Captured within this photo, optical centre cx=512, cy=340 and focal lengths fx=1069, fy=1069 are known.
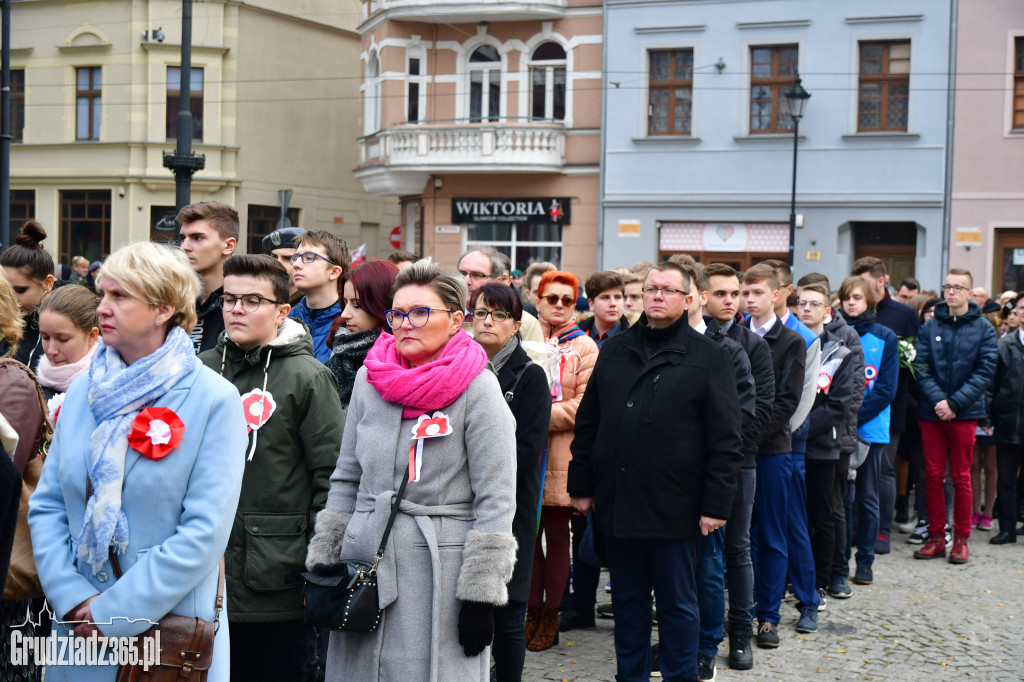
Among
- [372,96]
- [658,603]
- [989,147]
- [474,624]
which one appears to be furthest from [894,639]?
[372,96]

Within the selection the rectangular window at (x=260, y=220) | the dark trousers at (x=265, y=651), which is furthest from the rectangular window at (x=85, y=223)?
the dark trousers at (x=265, y=651)

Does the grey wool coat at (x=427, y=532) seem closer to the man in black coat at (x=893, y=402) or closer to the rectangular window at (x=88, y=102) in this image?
the man in black coat at (x=893, y=402)

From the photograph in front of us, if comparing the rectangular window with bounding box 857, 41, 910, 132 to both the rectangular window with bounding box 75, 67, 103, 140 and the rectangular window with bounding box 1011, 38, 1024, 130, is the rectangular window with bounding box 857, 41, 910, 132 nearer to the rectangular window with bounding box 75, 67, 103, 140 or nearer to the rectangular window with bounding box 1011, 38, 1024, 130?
the rectangular window with bounding box 1011, 38, 1024, 130

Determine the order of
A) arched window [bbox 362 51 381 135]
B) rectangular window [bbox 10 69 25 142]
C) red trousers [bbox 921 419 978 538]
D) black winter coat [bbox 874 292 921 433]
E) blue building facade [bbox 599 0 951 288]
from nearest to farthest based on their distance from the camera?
red trousers [bbox 921 419 978 538] < black winter coat [bbox 874 292 921 433] < blue building facade [bbox 599 0 951 288] < arched window [bbox 362 51 381 135] < rectangular window [bbox 10 69 25 142]

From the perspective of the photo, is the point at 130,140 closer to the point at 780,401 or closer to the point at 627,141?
the point at 627,141

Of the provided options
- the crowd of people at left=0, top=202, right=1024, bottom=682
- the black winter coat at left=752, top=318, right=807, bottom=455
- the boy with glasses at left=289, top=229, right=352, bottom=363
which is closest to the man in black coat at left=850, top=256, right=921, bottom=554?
the crowd of people at left=0, top=202, right=1024, bottom=682

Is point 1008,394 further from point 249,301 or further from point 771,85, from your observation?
point 771,85

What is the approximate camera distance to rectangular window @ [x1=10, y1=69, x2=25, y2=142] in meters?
31.4

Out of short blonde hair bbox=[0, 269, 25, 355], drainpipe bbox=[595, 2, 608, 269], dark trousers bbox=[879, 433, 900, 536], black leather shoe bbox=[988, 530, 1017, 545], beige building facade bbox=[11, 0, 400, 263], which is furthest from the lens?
beige building facade bbox=[11, 0, 400, 263]

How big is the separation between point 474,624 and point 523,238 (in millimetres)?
22379

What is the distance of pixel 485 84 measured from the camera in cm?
2583

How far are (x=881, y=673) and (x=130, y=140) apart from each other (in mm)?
28017

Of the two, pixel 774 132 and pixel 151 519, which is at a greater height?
pixel 774 132

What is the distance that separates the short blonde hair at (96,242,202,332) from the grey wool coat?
82 centimetres
